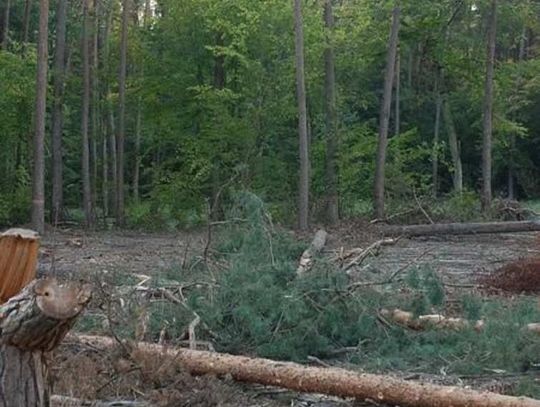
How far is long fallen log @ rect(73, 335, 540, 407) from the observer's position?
7234 mm

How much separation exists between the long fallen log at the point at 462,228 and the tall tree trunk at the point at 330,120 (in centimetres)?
277

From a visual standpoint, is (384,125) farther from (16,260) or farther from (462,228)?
(16,260)

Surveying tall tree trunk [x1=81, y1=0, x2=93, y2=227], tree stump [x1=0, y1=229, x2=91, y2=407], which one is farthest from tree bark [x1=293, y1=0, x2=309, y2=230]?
tree stump [x1=0, y1=229, x2=91, y2=407]

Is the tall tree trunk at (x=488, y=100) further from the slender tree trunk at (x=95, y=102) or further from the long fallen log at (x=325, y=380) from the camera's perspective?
the long fallen log at (x=325, y=380)

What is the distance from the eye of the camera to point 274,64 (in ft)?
87.0

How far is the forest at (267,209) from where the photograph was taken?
8039 millimetres

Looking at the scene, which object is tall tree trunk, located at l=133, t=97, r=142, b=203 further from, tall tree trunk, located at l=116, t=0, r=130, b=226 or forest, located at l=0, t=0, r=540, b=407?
tall tree trunk, located at l=116, t=0, r=130, b=226

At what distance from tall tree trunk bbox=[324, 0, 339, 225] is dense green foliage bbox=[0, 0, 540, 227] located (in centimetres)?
27

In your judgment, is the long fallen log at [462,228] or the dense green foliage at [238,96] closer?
the long fallen log at [462,228]

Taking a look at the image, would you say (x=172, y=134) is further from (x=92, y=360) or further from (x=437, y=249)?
(x=92, y=360)

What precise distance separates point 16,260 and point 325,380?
3.64 metres

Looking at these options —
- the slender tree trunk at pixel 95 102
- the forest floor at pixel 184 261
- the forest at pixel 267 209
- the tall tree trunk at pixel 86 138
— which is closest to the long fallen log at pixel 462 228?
the forest at pixel 267 209

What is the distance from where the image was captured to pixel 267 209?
20.5m

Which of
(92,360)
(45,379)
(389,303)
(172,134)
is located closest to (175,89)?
(172,134)
